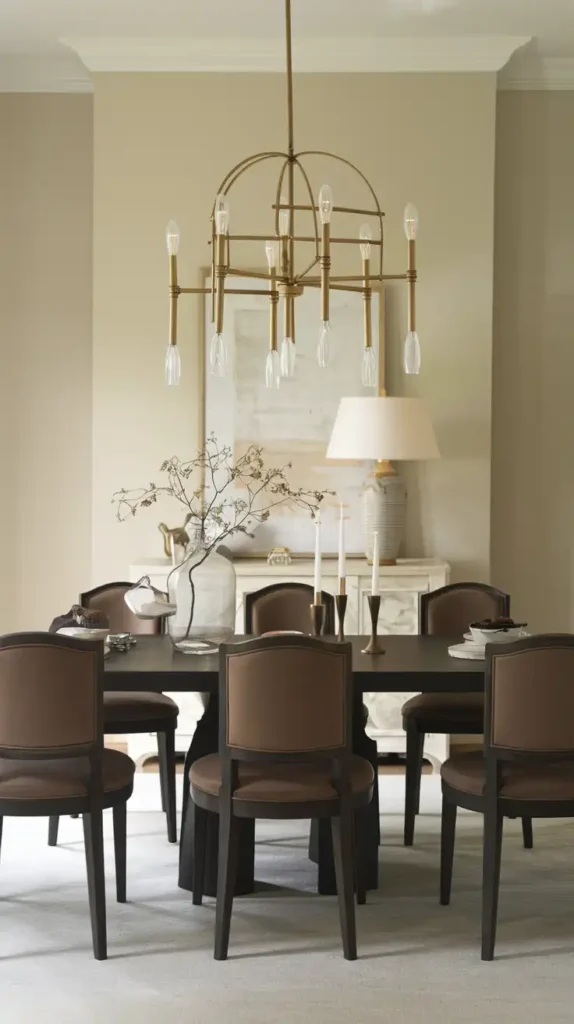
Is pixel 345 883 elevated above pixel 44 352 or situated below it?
below


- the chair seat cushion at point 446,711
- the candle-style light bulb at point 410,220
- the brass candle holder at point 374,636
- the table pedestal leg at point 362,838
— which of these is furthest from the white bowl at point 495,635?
the candle-style light bulb at point 410,220

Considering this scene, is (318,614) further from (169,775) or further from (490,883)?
(490,883)

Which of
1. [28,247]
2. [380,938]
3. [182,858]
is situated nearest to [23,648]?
[182,858]

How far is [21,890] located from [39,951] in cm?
51

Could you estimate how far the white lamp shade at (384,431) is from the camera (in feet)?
16.2

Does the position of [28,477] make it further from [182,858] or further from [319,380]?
[182,858]

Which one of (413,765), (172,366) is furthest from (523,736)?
(172,366)

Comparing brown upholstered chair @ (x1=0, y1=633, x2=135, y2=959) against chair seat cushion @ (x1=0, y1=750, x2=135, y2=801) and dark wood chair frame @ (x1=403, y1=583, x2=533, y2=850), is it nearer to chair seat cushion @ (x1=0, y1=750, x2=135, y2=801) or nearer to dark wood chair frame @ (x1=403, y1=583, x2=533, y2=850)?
chair seat cushion @ (x1=0, y1=750, x2=135, y2=801)

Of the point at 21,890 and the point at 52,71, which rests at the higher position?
the point at 52,71

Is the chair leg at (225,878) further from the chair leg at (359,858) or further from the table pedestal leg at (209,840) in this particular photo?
the chair leg at (359,858)

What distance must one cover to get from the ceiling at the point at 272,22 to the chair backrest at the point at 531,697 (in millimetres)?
3059

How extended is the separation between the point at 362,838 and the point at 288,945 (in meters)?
0.52

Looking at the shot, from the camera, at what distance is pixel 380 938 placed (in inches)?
134

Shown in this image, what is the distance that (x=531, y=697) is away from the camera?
3.23 m
